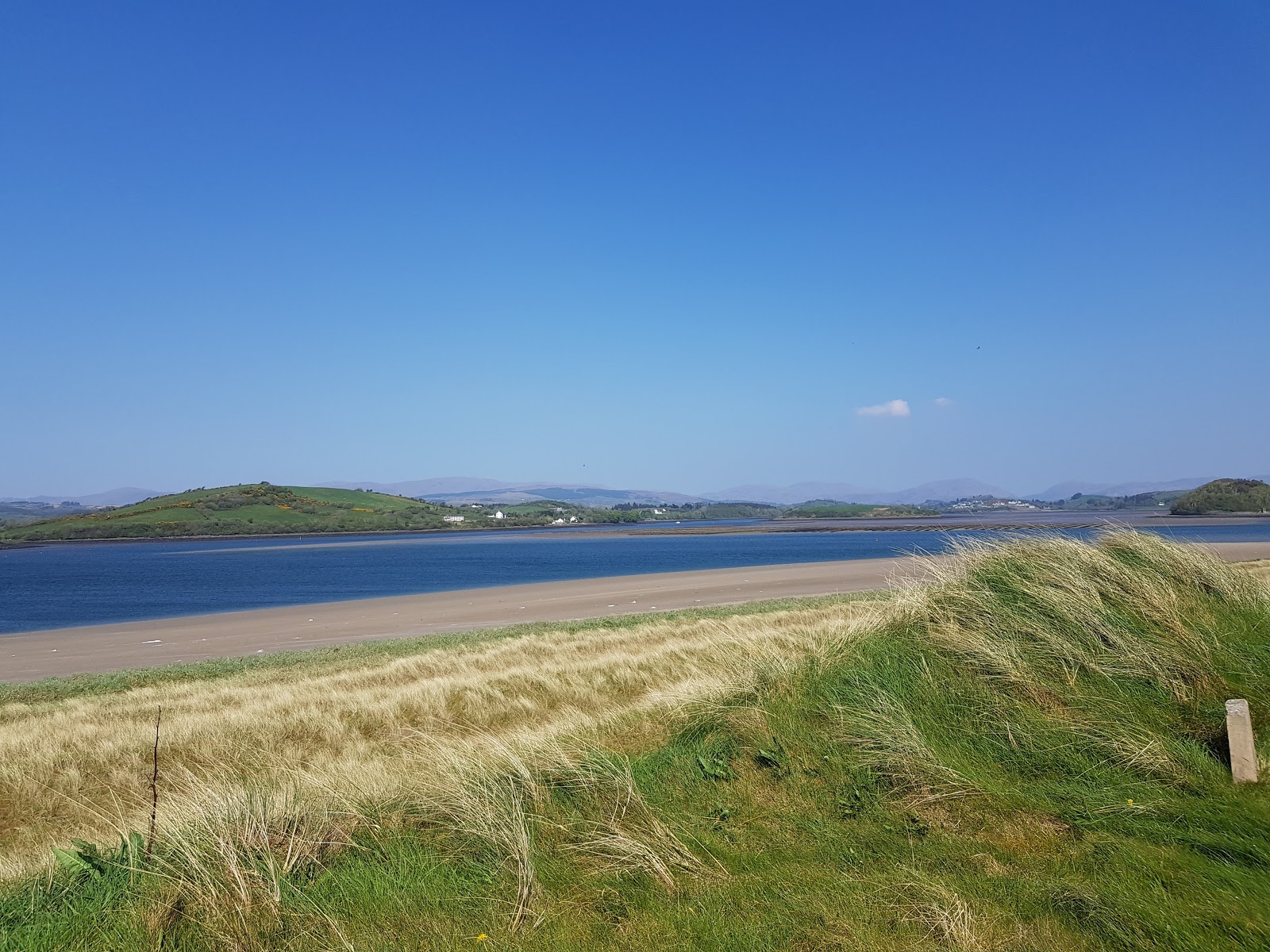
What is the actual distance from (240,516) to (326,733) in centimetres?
16274

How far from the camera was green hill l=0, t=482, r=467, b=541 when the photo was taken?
461 ft

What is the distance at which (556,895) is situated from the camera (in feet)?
Answer: 15.1

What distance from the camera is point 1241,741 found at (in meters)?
5.61

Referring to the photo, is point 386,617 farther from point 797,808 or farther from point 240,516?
point 240,516

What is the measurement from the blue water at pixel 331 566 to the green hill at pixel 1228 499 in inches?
1434

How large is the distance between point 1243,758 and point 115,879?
7500 mm

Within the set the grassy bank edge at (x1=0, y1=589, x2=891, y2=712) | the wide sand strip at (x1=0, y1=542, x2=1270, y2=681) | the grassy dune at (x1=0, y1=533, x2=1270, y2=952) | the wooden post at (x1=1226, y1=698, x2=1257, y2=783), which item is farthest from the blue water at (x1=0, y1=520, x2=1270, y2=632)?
the grassy bank edge at (x1=0, y1=589, x2=891, y2=712)

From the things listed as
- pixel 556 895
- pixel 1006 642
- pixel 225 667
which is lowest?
pixel 225 667

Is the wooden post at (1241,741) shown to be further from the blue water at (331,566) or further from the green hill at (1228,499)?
the green hill at (1228,499)

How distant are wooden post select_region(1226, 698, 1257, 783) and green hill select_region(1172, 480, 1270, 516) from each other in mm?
155290

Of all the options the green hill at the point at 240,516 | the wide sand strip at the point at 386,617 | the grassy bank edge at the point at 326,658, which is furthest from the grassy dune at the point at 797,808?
the green hill at the point at 240,516

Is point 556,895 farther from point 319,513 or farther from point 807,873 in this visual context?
point 319,513

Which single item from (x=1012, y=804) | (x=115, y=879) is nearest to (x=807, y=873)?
(x=1012, y=804)

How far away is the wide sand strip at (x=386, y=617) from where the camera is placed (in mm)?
25547
